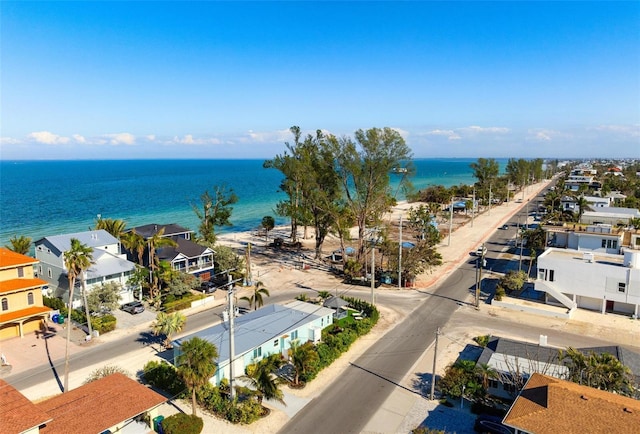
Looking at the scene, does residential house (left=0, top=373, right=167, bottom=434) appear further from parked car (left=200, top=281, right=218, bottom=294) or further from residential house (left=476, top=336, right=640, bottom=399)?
parked car (left=200, top=281, right=218, bottom=294)

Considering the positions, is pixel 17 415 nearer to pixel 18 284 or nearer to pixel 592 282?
pixel 18 284

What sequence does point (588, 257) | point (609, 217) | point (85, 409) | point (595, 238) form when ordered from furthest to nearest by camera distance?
1. point (609, 217)
2. point (595, 238)
3. point (588, 257)
4. point (85, 409)

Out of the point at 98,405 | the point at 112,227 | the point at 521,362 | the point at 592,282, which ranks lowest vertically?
the point at 521,362

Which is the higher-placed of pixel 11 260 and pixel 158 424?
pixel 11 260

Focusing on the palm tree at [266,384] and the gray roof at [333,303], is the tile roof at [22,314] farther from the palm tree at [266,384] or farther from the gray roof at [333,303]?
the gray roof at [333,303]

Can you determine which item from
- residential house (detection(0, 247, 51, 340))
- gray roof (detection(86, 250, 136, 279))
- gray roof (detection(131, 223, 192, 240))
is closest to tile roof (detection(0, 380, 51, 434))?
residential house (detection(0, 247, 51, 340))

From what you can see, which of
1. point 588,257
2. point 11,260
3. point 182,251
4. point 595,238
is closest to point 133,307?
point 182,251

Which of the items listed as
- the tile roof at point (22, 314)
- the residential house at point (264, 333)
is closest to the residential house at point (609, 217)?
the residential house at point (264, 333)

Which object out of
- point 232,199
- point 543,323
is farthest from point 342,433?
point 232,199
